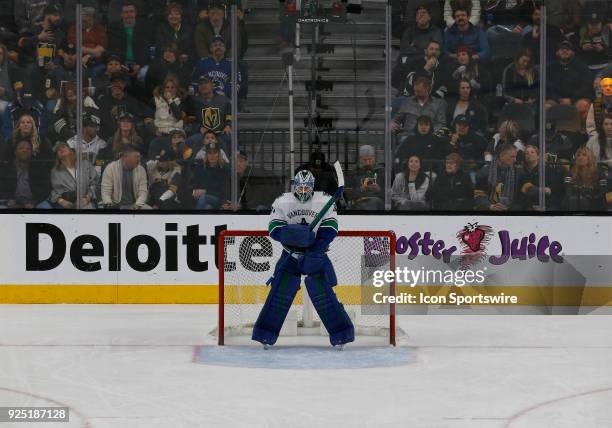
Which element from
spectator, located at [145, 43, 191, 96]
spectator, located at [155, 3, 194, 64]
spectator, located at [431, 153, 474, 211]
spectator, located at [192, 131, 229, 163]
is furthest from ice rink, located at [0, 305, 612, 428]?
spectator, located at [155, 3, 194, 64]

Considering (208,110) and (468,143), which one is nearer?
Answer: (468,143)

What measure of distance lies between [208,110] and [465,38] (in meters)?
2.57

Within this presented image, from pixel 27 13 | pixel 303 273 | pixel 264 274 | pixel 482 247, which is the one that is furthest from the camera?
pixel 27 13

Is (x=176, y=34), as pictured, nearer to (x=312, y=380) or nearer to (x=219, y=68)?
(x=219, y=68)

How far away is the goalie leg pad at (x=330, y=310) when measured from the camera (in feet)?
27.0

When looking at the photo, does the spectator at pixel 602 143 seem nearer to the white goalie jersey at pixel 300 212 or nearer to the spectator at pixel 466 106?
the spectator at pixel 466 106

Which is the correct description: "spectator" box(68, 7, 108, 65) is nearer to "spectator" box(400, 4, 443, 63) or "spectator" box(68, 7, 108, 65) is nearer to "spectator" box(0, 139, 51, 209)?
"spectator" box(0, 139, 51, 209)

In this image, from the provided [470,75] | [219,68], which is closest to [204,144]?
[219,68]

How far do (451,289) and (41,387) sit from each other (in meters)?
5.22

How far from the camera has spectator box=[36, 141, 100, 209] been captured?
36.9ft

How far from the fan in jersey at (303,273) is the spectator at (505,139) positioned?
343cm

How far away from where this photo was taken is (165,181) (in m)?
11.3

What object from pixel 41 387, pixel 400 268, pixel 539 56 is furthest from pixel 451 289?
pixel 41 387

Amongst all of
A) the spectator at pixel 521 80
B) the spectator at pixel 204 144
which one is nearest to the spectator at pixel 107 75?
the spectator at pixel 204 144
